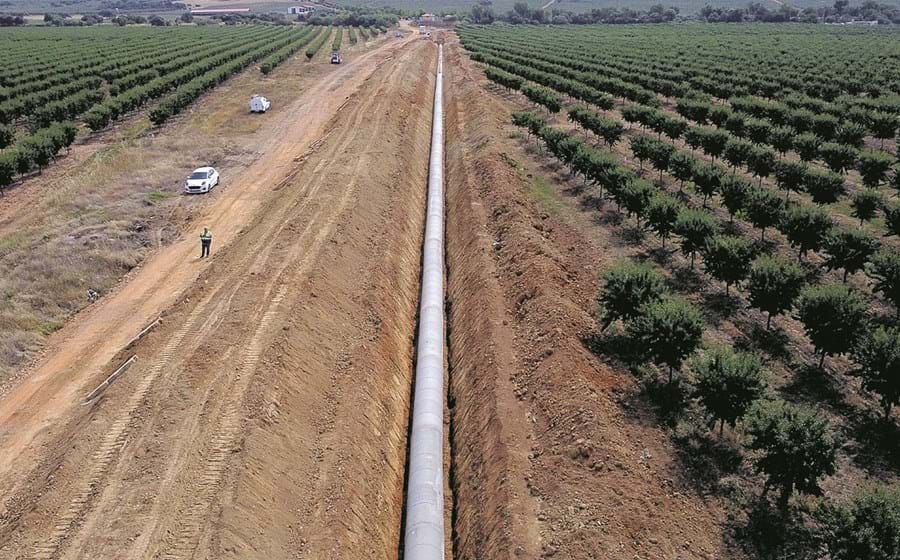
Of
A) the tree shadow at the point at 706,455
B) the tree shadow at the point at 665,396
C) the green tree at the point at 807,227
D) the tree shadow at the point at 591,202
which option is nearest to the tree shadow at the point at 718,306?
the green tree at the point at 807,227

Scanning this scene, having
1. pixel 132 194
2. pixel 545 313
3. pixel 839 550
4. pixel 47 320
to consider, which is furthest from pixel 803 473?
pixel 132 194

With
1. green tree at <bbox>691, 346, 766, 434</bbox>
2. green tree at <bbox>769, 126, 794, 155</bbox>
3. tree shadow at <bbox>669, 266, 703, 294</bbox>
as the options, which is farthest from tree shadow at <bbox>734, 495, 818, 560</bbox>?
green tree at <bbox>769, 126, 794, 155</bbox>

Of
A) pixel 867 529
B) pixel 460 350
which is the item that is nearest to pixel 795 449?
pixel 867 529

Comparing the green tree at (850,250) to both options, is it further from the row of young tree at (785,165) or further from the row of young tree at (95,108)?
the row of young tree at (95,108)

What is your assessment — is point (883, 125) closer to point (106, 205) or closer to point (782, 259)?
point (782, 259)

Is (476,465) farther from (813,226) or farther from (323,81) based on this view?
(323,81)

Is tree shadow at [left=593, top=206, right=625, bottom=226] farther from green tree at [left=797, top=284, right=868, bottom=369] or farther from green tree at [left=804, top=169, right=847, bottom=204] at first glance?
green tree at [left=797, top=284, right=868, bottom=369]
